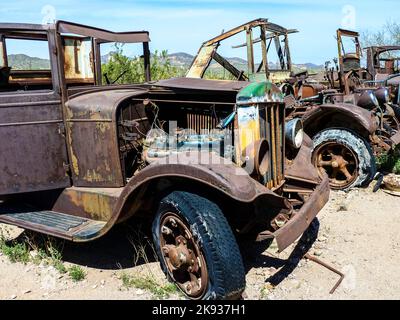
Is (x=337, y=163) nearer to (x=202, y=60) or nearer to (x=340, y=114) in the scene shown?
(x=340, y=114)

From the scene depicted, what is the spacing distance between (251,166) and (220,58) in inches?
281

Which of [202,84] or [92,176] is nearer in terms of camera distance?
[92,176]

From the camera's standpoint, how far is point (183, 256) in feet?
9.45

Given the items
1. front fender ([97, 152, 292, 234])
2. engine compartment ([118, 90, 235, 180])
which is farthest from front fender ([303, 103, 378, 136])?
front fender ([97, 152, 292, 234])

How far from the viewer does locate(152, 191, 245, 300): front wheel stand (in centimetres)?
267

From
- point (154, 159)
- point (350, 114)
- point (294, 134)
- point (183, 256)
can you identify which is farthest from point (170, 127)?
point (350, 114)

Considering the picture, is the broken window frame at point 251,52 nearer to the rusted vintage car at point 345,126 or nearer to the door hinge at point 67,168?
the rusted vintage car at point 345,126

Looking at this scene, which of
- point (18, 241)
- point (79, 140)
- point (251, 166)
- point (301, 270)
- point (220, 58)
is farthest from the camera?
point (220, 58)

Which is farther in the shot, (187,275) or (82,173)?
(82,173)

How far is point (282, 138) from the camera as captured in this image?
3.55 metres

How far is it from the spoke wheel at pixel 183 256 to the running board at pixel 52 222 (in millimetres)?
555

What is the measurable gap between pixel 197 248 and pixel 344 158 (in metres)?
3.42
